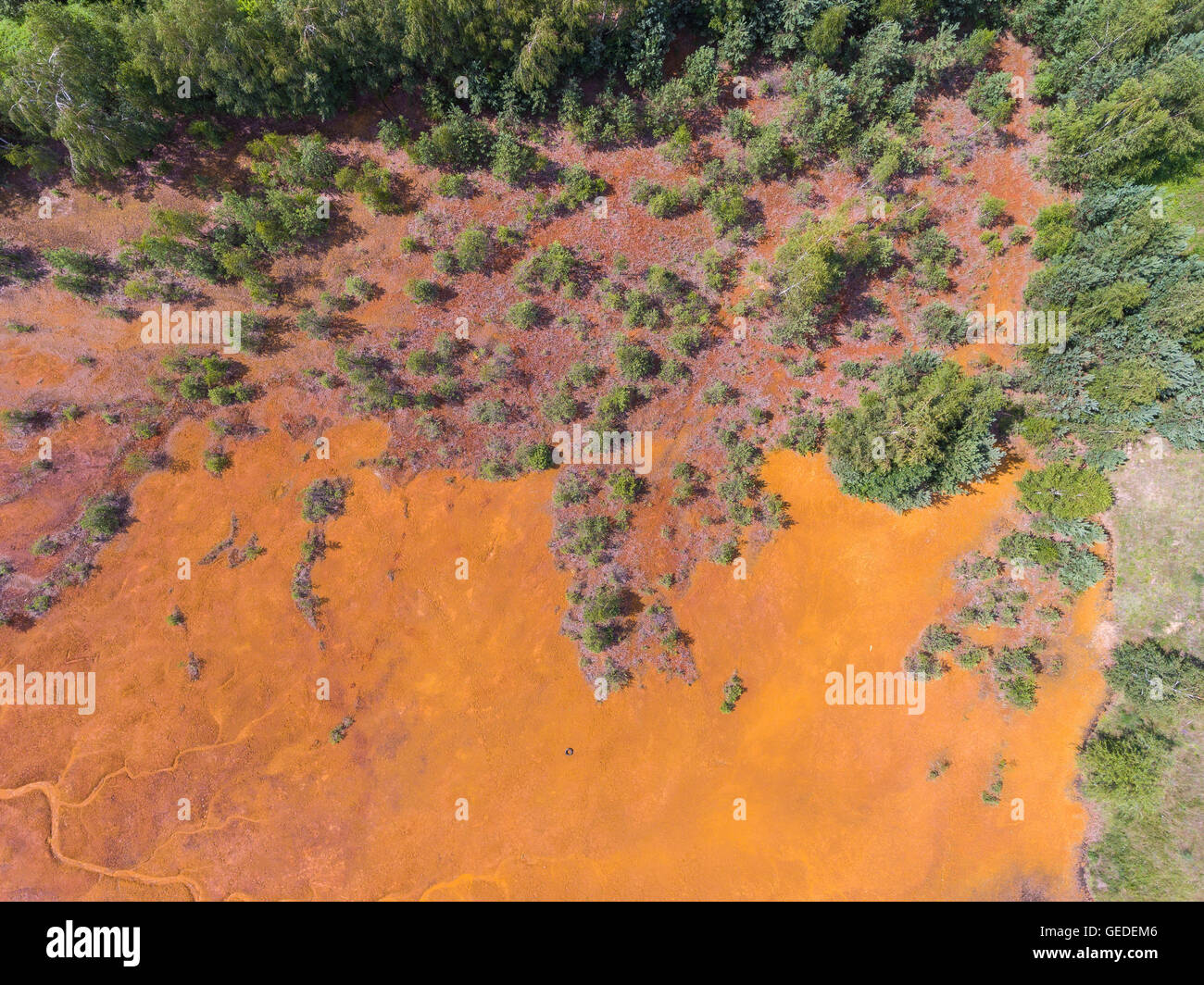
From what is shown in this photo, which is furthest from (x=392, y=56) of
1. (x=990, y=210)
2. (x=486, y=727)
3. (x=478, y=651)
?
(x=486, y=727)

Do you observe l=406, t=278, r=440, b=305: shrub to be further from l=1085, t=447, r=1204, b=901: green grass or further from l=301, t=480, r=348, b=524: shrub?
l=1085, t=447, r=1204, b=901: green grass

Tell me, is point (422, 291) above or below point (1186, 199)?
below

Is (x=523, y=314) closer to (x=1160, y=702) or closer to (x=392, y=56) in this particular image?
(x=392, y=56)

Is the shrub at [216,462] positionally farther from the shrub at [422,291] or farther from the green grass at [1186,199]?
the green grass at [1186,199]

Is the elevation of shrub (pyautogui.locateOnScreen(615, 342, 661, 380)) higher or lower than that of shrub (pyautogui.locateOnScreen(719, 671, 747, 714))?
higher

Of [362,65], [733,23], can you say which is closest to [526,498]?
[362,65]

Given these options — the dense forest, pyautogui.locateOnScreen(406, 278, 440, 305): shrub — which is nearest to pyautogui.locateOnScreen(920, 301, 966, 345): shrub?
the dense forest

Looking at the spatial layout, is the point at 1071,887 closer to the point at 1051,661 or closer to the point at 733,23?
the point at 1051,661
